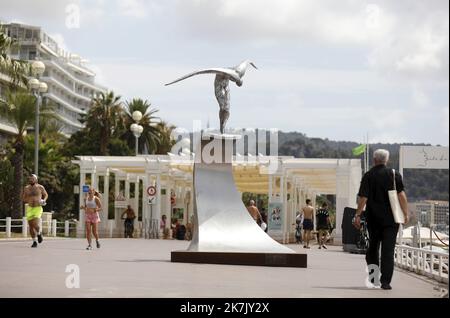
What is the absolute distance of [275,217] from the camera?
3750 centimetres

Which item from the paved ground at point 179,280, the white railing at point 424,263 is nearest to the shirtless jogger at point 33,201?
the paved ground at point 179,280

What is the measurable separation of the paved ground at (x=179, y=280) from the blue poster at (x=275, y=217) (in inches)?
804

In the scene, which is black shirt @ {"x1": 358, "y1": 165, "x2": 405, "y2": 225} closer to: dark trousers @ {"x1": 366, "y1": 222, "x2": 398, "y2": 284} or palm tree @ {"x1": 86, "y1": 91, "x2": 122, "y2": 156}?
dark trousers @ {"x1": 366, "y1": 222, "x2": 398, "y2": 284}

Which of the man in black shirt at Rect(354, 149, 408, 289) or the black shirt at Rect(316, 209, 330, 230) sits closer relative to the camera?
the man in black shirt at Rect(354, 149, 408, 289)

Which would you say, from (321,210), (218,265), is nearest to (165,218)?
(321,210)

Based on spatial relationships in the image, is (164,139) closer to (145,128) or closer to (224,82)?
(145,128)

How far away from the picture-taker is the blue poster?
37.4m

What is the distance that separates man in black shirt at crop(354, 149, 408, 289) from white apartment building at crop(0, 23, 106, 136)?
10027cm

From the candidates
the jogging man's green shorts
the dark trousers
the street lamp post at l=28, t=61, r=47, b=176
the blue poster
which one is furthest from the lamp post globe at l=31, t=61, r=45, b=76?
the dark trousers

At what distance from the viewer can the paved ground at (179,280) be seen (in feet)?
33.2

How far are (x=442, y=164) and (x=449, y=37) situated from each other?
66.3 ft

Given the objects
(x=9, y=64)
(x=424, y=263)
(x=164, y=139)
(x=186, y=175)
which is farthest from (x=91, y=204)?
(x=164, y=139)

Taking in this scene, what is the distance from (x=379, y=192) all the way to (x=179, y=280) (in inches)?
110

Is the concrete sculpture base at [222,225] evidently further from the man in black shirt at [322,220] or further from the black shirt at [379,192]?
the man in black shirt at [322,220]
